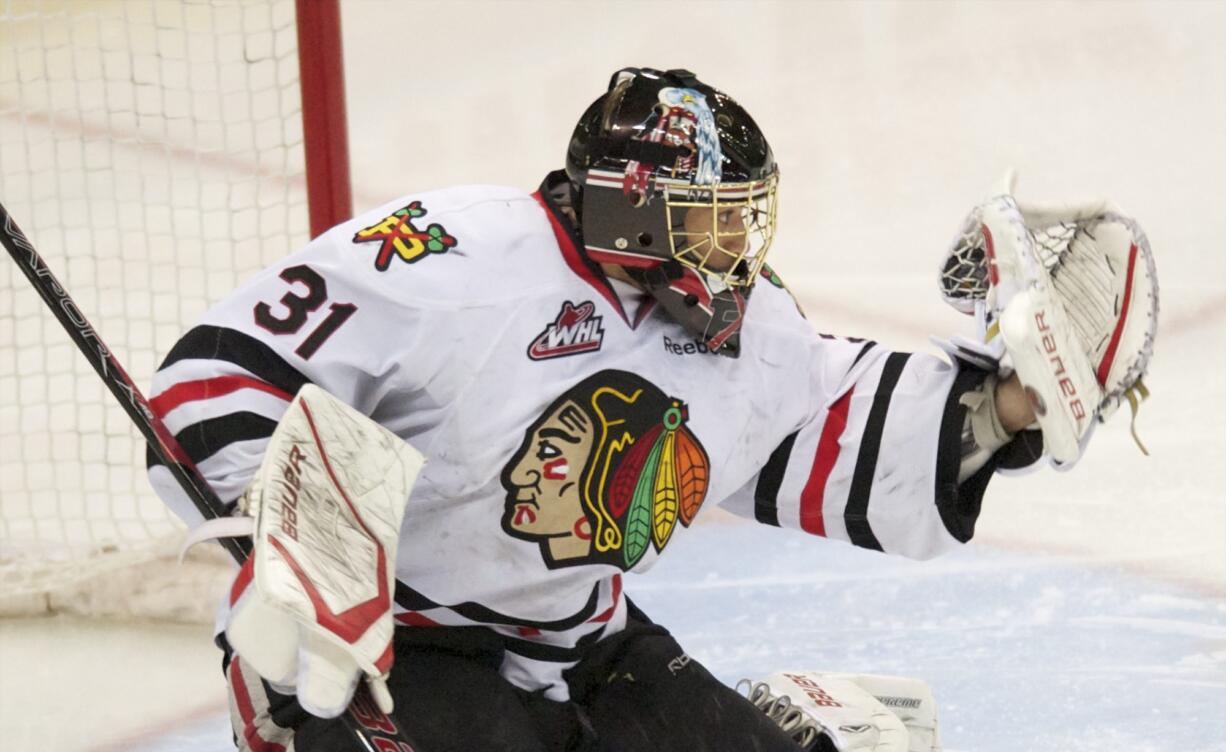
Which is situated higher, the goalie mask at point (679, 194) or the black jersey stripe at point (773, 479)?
the goalie mask at point (679, 194)

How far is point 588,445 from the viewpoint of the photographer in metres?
2.10

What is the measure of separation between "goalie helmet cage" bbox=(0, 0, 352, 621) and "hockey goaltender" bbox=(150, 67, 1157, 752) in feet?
3.36

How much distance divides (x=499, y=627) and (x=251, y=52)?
103 inches

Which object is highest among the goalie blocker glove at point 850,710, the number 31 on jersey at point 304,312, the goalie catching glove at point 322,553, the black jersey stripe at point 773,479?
the number 31 on jersey at point 304,312

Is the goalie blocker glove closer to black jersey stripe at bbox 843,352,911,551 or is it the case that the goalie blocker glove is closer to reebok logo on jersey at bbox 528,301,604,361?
black jersey stripe at bbox 843,352,911,551

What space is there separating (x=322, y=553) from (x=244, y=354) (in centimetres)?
32

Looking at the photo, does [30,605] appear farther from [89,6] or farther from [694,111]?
[694,111]

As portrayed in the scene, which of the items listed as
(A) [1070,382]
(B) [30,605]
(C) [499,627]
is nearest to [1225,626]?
(A) [1070,382]

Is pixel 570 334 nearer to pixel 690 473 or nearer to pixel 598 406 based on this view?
pixel 598 406

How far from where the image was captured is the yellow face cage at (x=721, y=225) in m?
2.06

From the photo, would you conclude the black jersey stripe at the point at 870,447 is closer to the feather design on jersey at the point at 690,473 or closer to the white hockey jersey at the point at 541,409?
the white hockey jersey at the point at 541,409

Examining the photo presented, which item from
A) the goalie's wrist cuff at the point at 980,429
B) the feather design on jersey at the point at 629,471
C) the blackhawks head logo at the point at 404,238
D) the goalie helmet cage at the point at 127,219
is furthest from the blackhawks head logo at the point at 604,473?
the goalie helmet cage at the point at 127,219

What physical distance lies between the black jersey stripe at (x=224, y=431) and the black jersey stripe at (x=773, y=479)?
77 centimetres

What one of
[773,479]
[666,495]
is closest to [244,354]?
[666,495]
